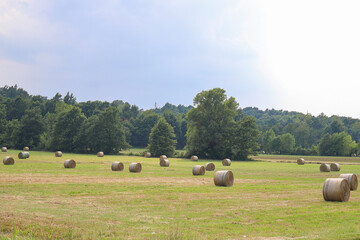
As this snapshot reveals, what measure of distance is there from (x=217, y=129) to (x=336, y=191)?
62.0 m

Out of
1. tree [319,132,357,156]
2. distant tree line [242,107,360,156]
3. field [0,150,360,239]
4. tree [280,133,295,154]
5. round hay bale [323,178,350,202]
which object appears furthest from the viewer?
tree [280,133,295,154]

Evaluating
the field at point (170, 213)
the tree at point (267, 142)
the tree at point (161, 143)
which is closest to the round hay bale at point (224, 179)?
the field at point (170, 213)

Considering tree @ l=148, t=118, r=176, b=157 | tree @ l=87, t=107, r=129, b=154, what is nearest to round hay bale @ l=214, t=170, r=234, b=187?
tree @ l=148, t=118, r=176, b=157

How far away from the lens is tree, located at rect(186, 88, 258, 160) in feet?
252

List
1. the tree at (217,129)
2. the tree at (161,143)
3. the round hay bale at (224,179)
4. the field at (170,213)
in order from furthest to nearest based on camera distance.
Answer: the tree at (161,143)
the tree at (217,129)
the round hay bale at (224,179)
the field at (170,213)

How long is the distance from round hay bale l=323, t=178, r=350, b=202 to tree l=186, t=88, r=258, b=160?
194 feet

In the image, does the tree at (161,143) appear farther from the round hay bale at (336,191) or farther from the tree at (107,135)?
the round hay bale at (336,191)

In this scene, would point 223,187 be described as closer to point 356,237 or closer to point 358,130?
point 356,237

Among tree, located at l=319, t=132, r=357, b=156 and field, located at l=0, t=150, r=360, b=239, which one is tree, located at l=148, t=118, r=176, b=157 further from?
field, located at l=0, t=150, r=360, b=239

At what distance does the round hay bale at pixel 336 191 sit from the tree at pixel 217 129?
2324 inches

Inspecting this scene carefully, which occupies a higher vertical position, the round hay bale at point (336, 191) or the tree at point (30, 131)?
the tree at point (30, 131)

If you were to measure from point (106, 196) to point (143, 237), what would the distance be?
318 inches

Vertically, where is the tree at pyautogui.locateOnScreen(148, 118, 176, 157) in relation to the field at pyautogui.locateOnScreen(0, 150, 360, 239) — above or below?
above

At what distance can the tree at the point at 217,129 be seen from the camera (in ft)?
252
